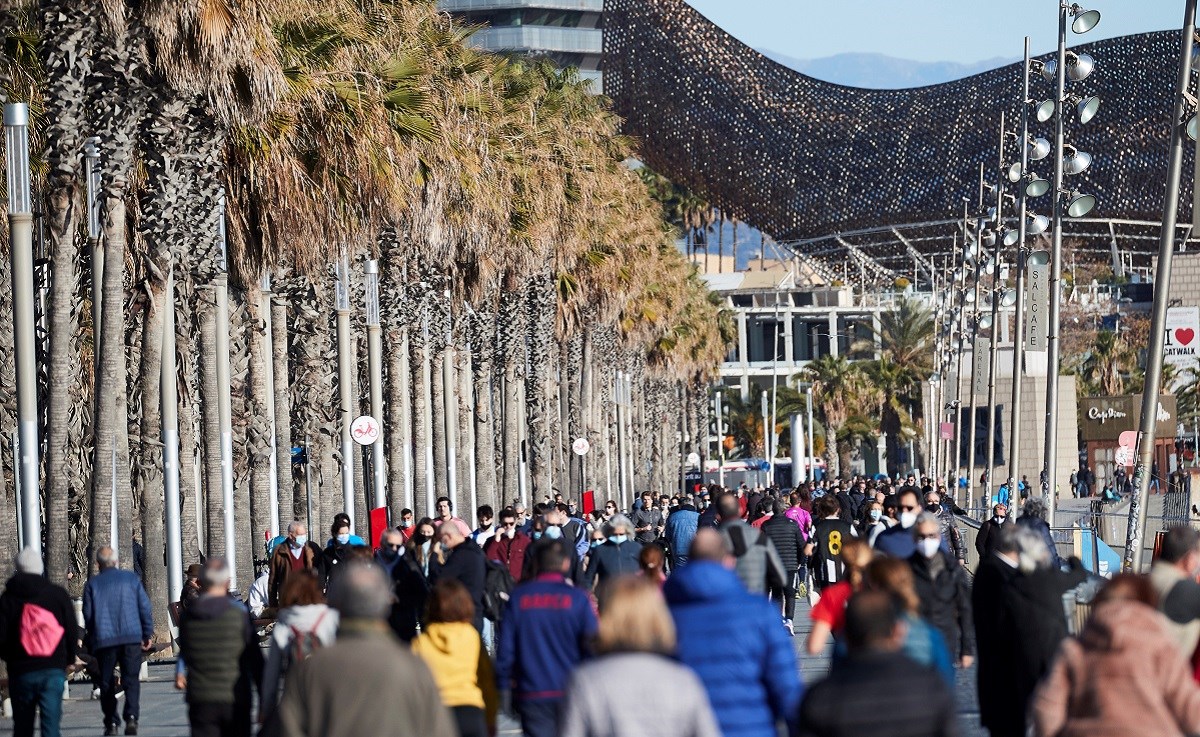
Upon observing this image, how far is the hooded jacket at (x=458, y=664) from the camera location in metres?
8.10

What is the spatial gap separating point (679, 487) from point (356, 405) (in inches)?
2405

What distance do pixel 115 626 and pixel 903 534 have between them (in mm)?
4919

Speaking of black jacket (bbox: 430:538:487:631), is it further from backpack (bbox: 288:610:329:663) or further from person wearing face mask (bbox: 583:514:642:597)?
backpack (bbox: 288:610:329:663)

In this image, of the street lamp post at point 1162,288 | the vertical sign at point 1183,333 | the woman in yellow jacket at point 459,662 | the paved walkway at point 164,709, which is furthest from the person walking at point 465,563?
the vertical sign at point 1183,333

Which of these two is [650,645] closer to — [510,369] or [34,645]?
[34,645]

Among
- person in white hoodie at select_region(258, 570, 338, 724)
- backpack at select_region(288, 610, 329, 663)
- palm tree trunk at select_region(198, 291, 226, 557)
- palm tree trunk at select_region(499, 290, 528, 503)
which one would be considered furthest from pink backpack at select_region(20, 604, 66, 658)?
palm tree trunk at select_region(499, 290, 528, 503)

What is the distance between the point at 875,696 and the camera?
5.75 m

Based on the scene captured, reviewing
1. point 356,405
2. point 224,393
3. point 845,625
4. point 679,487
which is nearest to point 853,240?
point 679,487

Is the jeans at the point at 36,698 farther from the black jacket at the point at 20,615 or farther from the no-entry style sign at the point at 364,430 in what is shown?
the no-entry style sign at the point at 364,430

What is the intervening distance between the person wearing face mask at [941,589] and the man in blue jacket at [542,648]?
2.38 metres

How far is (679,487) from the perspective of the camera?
9456cm

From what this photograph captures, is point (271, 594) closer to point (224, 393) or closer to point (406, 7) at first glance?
point (224, 393)

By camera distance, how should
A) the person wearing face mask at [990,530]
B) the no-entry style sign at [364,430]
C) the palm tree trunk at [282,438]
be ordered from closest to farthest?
the person wearing face mask at [990,530] → the no-entry style sign at [364,430] → the palm tree trunk at [282,438]

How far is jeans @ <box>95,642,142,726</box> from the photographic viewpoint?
13.1 metres
